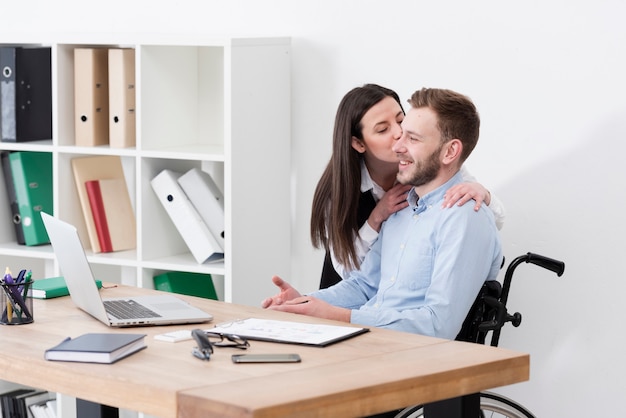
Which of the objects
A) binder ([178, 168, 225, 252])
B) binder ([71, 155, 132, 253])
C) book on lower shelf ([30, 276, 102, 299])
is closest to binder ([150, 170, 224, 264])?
binder ([178, 168, 225, 252])

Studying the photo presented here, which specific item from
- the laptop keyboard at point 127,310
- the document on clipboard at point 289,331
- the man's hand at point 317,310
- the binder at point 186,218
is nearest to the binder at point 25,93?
the binder at point 186,218

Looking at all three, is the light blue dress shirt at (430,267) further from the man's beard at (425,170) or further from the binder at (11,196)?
the binder at (11,196)

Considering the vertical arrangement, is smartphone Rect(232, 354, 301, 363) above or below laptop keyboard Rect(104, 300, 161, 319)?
below

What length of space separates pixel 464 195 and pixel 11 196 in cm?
195

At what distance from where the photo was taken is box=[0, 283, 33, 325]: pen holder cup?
Result: 91.7 inches

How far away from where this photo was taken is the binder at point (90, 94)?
3.63m

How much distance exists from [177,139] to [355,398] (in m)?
2.11

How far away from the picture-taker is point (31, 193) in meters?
3.83

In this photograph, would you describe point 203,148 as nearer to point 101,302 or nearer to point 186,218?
point 186,218

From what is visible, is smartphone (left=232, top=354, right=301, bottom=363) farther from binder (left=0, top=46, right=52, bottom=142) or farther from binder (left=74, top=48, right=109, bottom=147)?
binder (left=0, top=46, right=52, bottom=142)

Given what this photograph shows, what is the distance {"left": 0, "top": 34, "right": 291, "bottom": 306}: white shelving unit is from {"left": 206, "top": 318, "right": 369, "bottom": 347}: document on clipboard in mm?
1139

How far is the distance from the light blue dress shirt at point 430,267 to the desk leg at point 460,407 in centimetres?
41

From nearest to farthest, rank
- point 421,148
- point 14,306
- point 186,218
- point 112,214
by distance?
point 14,306 < point 421,148 < point 186,218 < point 112,214

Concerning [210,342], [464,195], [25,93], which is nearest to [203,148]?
[25,93]
